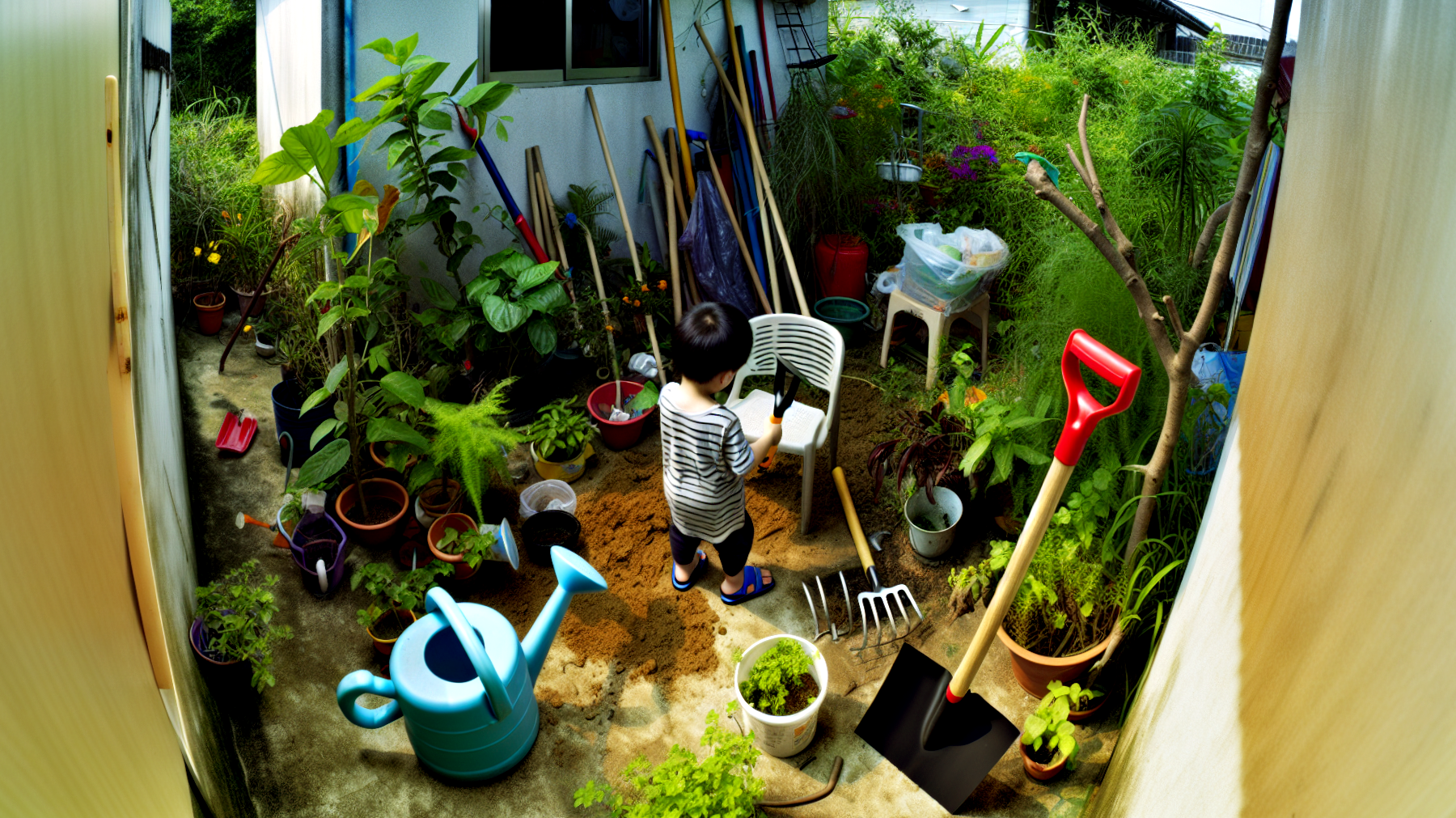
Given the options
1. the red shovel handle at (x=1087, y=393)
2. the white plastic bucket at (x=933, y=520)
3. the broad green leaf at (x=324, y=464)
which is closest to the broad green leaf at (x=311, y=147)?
the broad green leaf at (x=324, y=464)

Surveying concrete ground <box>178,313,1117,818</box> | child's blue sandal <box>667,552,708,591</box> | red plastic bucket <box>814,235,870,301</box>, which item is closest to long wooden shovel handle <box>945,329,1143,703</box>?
concrete ground <box>178,313,1117,818</box>

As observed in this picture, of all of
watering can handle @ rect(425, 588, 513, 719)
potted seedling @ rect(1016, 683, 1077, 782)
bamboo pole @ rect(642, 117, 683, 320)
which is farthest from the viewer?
bamboo pole @ rect(642, 117, 683, 320)

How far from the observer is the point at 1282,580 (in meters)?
1.37

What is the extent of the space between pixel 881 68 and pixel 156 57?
455cm

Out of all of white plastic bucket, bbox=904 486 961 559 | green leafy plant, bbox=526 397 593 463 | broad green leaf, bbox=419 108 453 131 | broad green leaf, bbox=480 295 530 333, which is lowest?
white plastic bucket, bbox=904 486 961 559

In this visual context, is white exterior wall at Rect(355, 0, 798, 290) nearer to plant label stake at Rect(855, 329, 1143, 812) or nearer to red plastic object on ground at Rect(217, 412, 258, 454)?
red plastic object on ground at Rect(217, 412, 258, 454)

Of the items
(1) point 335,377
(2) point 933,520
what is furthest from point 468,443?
(2) point 933,520

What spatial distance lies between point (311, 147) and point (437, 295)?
1114 mm

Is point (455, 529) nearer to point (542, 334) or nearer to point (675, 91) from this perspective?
point (542, 334)

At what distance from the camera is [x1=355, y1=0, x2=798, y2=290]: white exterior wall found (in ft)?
12.3

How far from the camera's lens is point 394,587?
2.94m

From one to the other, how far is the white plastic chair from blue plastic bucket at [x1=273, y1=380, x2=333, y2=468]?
6.20 feet

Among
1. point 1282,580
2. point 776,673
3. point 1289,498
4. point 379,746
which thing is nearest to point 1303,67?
point 1289,498

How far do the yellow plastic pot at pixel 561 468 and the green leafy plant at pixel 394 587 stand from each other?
2.72ft
